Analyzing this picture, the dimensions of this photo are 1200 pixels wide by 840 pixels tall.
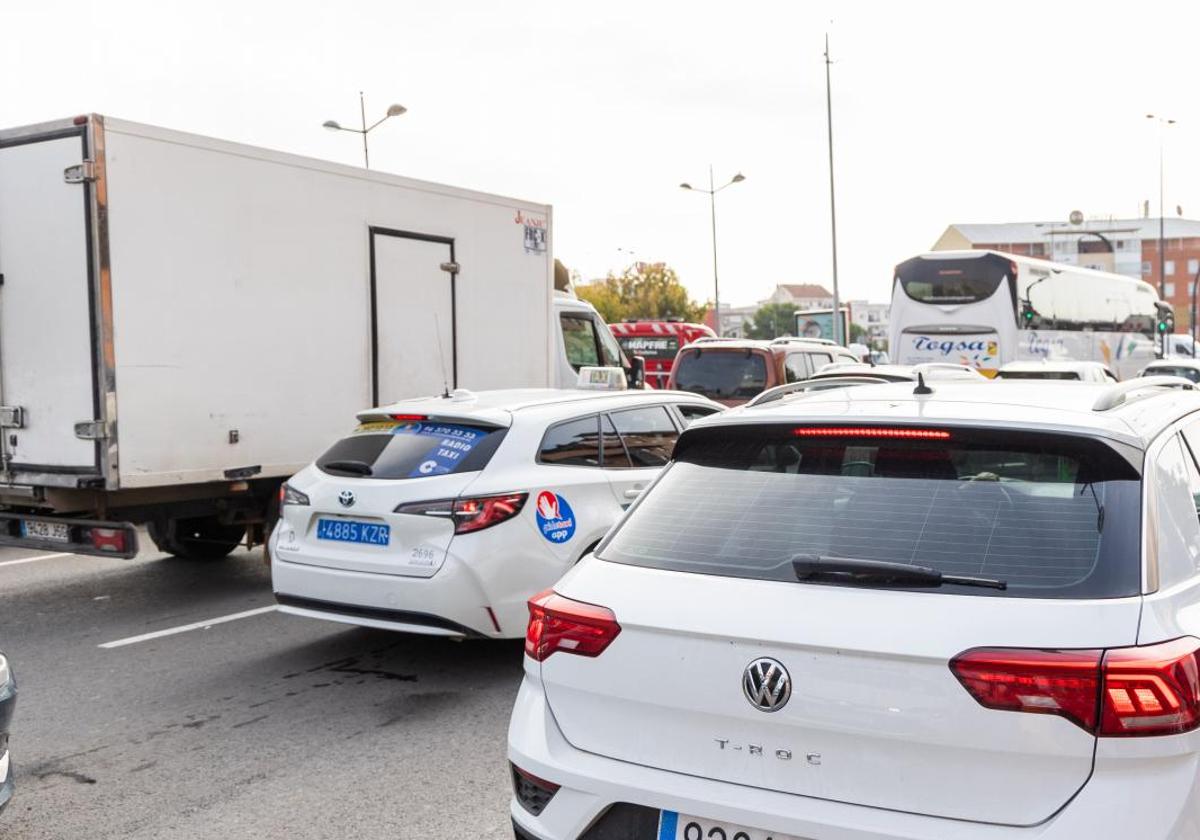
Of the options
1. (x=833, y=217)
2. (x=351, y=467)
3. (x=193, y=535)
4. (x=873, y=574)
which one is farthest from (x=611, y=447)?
(x=833, y=217)

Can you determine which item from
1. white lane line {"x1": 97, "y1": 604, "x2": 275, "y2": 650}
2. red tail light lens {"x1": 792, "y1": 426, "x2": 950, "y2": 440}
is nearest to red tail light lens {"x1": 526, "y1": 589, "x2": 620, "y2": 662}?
red tail light lens {"x1": 792, "y1": 426, "x2": 950, "y2": 440}

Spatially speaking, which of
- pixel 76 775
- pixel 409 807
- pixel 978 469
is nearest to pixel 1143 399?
pixel 978 469

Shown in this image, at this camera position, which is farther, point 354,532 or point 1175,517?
point 354,532

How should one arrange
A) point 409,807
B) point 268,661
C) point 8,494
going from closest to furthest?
point 409,807
point 268,661
point 8,494

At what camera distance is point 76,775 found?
15.9 feet

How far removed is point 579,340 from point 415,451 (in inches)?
276

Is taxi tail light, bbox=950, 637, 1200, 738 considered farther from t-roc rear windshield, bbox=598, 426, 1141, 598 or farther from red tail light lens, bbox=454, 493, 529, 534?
red tail light lens, bbox=454, 493, 529, 534

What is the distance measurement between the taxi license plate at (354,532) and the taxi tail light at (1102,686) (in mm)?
4193

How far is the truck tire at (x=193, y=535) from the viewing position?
32.1 ft

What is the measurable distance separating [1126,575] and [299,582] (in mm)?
4845

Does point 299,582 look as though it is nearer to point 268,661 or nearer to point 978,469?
point 268,661

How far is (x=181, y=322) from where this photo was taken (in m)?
7.81

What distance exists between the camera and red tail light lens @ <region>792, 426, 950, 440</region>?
2844 millimetres

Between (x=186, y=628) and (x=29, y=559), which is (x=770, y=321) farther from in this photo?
(x=186, y=628)
